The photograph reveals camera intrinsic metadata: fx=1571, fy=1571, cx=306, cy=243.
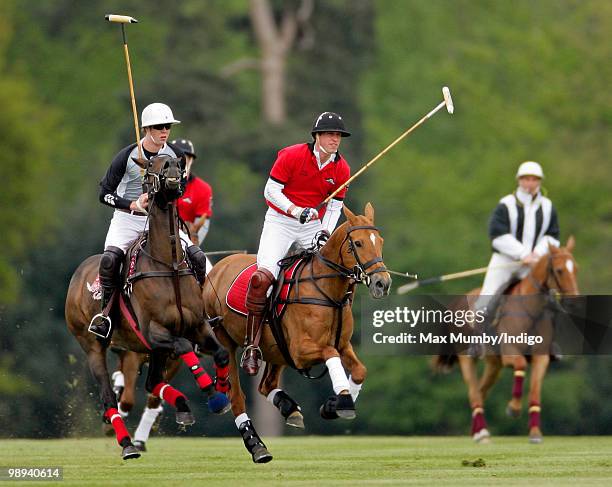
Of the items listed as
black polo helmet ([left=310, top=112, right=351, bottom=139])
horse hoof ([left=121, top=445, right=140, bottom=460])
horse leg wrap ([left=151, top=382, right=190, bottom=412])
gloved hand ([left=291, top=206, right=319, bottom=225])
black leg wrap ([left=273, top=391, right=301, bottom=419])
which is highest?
black polo helmet ([left=310, top=112, right=351, bottom=139])

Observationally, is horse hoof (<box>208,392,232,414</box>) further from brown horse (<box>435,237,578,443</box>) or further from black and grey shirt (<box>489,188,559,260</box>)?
black and grey shirt (<box>489,188,559,260</box>)

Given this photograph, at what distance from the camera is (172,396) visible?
13.2 metres

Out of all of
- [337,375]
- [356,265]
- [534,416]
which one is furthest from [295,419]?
[534,416]

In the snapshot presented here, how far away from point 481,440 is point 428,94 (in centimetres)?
2732

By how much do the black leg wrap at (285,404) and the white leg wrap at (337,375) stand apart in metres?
0.78

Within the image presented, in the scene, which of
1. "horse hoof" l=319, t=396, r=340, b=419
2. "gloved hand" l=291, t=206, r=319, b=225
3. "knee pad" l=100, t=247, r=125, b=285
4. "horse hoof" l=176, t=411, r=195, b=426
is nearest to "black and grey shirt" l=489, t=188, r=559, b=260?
"gloved hand" l=291, t=206, r=319, b=225

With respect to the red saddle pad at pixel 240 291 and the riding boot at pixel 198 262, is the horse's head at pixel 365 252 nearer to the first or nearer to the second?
the riding boot at pixel 198 262

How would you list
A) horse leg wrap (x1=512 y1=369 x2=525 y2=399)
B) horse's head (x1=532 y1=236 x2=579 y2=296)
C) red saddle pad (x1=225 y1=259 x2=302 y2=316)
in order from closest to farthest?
red saddle pad (x1=225 y1=259 x2=302 y2=316)
horse's head (x1=532 y1=236 x2=579 y2=296)
horse leg wrap (x1=512 y1=369 x2=525 y2=399)

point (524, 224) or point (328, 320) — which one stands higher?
point (524, 224)

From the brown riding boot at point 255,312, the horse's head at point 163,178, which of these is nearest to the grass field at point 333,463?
the brown riding boot at point 255,312

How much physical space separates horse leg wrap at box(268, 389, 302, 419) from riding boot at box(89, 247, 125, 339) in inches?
63.9

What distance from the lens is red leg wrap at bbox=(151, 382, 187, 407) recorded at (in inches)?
517

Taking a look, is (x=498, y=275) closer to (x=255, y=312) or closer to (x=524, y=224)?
(x=524, y=224)

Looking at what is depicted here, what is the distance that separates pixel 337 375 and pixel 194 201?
4.63 metres
